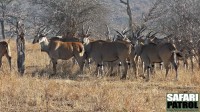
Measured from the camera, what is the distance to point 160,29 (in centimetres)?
3462

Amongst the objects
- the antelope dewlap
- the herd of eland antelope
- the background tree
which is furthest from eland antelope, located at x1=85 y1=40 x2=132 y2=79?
the background tree

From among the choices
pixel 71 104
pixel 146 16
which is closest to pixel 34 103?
pixel 71 104

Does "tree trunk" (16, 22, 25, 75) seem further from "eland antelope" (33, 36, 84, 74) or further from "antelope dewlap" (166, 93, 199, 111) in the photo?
"antelope dewlap" (166, 93, 199, 111)

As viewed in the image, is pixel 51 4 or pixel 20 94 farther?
pixel 51 4

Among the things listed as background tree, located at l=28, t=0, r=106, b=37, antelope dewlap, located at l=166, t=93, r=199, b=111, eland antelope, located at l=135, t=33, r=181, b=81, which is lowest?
antelope dewlap, located at l=166, t=93, r=199, b=111

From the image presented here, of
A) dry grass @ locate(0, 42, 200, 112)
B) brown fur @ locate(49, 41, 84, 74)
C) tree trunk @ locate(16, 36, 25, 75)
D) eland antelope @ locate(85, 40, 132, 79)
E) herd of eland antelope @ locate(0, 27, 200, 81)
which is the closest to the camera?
dry grass @ locate(0, 42, 200, 112)

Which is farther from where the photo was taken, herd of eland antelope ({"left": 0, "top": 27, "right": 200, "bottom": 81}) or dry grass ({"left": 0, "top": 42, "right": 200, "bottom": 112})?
herd of eland antelope ({"left": 0, "top": 27, "right": 200, "bottom": 81})

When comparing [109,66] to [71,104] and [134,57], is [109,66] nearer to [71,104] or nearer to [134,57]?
[134,57]

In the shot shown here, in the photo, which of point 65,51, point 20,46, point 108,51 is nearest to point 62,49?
point 65,51

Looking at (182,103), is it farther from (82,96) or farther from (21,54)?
(21,54)

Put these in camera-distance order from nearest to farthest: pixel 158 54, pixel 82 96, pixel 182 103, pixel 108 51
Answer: pixel 182 103
pixel 82 96
pixel 158 54
pixel 108 51

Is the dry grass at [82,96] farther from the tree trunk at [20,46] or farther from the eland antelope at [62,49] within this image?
the eland antelope at [62,49]

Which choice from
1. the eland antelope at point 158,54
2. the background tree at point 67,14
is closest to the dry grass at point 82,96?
the eland antelope at point 158,54

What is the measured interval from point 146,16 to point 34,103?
24.2 m
